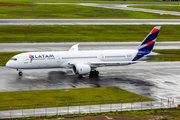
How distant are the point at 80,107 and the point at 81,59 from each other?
2033 centimetres

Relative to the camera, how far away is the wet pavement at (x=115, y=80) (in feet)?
160

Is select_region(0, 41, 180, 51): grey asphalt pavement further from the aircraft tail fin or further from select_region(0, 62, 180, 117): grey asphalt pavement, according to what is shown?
the aircraft tail fin

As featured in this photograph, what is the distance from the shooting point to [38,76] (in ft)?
190

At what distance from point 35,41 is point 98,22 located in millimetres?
39734

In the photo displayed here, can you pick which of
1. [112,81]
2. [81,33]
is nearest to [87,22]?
[81,33]

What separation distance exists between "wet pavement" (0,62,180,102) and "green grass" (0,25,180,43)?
34.0 meters

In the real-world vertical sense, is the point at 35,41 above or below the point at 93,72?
above

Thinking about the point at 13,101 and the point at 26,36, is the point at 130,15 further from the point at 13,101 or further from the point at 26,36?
the point at 13,101

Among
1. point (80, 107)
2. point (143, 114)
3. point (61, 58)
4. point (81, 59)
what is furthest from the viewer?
point (81, 59)

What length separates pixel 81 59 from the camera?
2317 inches

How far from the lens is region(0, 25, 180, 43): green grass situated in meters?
98.8

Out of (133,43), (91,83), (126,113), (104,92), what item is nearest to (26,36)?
(133,43)

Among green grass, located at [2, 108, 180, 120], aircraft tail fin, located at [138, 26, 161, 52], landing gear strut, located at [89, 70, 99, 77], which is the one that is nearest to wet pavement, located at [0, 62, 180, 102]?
landing gear strut, located at [89, 70, 99, 77]

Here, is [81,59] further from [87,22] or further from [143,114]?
[87,22]
